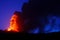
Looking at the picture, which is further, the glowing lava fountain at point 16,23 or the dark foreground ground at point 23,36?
the glowing lava fountain at point 16,23

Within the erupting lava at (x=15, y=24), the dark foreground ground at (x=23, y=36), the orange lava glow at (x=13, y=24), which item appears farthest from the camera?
the erupting lava at (x=15, y=24)

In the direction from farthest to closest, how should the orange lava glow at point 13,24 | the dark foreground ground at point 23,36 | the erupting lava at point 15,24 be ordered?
1. the erupting lava at point 15,24
2. the orange lava glow at point 13,24
3. the dark foreground ground at point 23,36

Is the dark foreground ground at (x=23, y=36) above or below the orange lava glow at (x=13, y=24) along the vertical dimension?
below

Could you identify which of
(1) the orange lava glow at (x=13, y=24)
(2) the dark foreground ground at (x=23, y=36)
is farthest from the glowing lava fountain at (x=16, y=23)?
(2) the dark foreground ground at (x=23, y=36)

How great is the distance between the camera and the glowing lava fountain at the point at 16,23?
27.1 m

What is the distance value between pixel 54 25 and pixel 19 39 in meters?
11.1

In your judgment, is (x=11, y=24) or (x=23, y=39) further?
(x=11, y=24)

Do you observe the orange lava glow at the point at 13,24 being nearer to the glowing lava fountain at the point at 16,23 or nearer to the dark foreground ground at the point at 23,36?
the glowing lava fountain at the point at 16,23

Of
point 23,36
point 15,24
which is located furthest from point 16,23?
point 23,36

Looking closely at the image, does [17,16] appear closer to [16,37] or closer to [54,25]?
[54,25]

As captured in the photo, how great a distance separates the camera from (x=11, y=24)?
27.1 m

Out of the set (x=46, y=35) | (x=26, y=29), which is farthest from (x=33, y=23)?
(x=46, y=35)

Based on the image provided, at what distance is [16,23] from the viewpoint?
94.2ft

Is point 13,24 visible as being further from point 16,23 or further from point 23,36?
point 23,36
